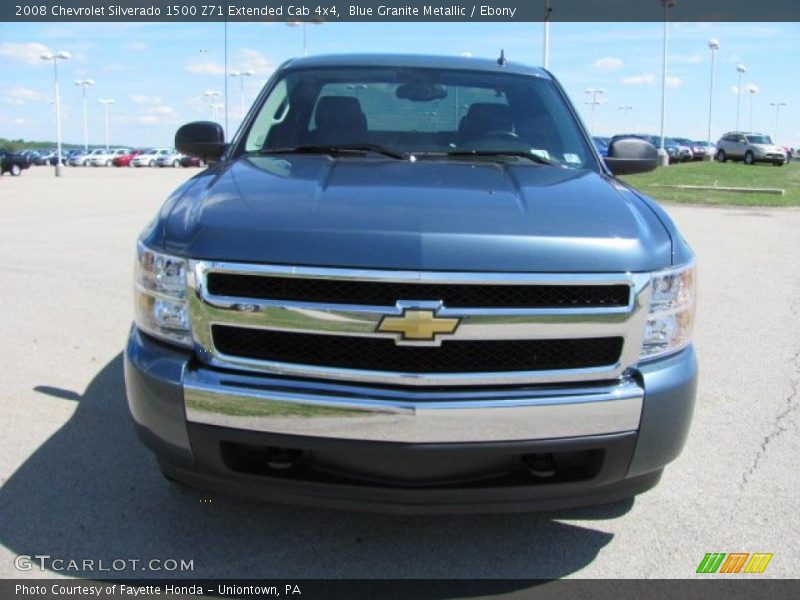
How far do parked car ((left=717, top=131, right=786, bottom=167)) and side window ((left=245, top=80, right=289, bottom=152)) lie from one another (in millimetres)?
49574

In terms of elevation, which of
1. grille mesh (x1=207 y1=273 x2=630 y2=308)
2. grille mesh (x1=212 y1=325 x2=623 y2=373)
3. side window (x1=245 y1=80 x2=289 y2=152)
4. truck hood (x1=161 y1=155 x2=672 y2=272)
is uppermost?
side window (x1=245 y1=80 x2=289 y2=152)

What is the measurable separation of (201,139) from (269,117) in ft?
1.63

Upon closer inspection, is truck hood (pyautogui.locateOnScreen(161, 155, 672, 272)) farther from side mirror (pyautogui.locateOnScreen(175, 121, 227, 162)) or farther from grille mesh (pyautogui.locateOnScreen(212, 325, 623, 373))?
side mirror (pyautogui.locateOnScreen(175, 121, 227, 162))

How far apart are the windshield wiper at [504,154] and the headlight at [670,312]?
3.72 feet

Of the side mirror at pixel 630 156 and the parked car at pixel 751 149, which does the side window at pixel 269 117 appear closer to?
the side mirror at pixel 630 156

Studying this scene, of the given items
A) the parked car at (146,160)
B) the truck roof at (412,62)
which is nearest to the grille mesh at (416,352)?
the truck roof at (412,62)

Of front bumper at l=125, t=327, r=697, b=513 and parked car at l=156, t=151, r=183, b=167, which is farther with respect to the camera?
parked car at l=156, t=151, r=183, b=167

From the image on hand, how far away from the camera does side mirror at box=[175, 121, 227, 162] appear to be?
447 cm

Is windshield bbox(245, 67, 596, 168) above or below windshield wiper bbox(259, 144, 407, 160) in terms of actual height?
above

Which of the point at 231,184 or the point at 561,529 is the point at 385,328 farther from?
the point at 561,529

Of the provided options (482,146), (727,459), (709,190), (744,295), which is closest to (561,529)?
(727,459)

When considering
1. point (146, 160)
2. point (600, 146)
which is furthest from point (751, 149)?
point (600, 146)

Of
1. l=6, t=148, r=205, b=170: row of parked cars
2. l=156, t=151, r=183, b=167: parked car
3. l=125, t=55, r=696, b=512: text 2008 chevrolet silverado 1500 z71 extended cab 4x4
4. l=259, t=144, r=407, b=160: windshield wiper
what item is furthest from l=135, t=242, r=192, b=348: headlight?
l=156, t=151, r=183, b=167: parked car

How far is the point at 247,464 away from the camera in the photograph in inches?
109
